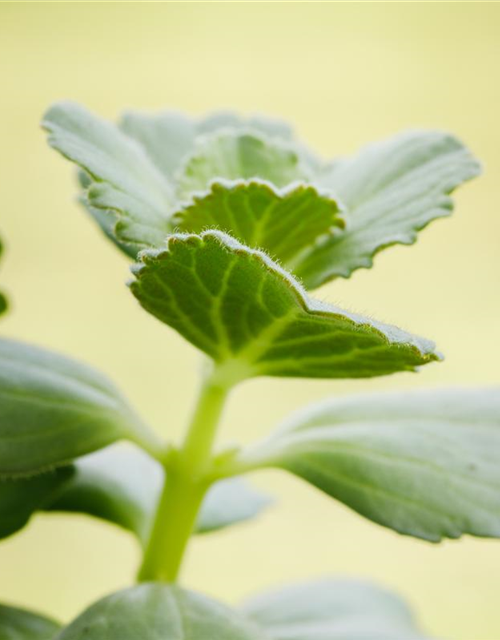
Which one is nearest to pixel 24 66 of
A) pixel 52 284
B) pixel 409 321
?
pixel 52 284

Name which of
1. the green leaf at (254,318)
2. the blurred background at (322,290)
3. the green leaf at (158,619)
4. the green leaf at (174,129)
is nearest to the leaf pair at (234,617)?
the green leaf at (158,619)

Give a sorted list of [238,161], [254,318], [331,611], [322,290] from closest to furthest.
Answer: [254,318] < [238,161] < [331,611] < [322,290]

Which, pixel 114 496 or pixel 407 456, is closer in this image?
pixel 407 456

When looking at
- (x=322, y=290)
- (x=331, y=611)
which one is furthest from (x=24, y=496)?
(x=322, y=290)

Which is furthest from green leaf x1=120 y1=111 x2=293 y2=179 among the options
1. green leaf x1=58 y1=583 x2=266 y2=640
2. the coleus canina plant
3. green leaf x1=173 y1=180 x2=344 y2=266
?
green leaf x1=58 y1=583 x2=266 y2=640

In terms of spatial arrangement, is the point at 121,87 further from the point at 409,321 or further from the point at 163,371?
the point at 409,321

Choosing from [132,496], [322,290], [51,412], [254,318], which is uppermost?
[254,318]

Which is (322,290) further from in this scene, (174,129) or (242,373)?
(242,373)
